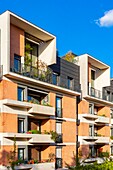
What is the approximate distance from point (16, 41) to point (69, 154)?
1260 cm

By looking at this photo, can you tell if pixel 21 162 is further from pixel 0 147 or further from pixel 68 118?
pixel 68 118

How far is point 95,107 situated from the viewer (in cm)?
3644

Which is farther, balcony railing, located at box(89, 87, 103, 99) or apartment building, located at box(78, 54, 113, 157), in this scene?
balcony railing, located at box(89, 87, 103, 99)

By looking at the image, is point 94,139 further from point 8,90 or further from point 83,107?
point 8,90

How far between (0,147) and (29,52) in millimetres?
9287

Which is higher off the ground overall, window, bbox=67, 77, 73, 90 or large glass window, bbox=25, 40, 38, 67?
large glass window, bbox=25, 40, 38, 67

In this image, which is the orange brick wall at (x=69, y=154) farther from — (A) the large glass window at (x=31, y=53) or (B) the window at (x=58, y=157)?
(A) the large glass window at (x=31, y=53)

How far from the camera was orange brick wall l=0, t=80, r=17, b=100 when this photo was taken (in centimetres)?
2192

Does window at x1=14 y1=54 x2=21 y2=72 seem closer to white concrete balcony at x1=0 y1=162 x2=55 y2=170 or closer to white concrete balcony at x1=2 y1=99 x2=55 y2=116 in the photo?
white concrete balcony at x1=2 y1=99 x2=55 y2=116

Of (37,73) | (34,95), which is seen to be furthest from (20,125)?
(37,73)

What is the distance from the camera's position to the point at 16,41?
2403cm

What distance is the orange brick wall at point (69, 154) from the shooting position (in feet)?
92.2

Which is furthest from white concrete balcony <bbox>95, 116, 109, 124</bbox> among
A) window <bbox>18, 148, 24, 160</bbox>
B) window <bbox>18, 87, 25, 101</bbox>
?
window <bbox>18, 148, 24, 160</bbox>

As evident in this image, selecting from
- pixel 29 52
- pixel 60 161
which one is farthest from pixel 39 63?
pixel 60 161
